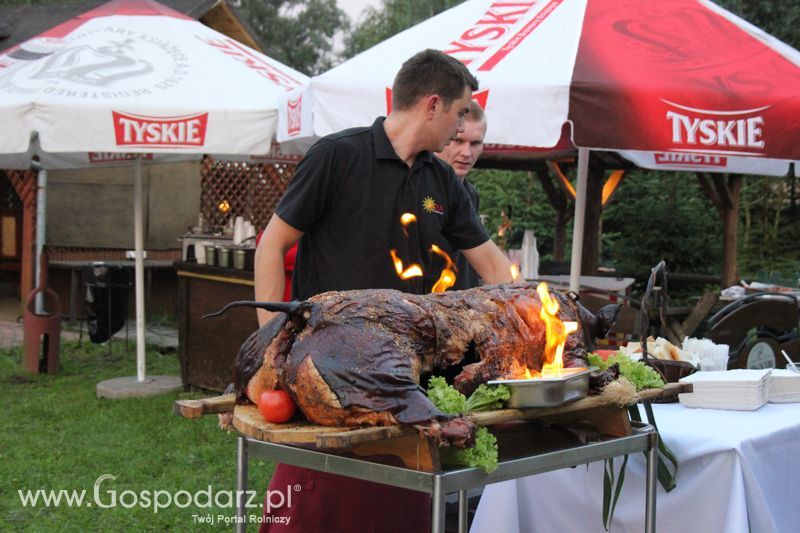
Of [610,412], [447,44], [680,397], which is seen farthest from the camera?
[447,44]

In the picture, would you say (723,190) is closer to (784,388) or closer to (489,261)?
(784,388)

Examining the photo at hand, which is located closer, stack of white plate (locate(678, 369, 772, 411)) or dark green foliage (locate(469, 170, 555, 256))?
stack of white plate (locate(678, 369, 772, 411))

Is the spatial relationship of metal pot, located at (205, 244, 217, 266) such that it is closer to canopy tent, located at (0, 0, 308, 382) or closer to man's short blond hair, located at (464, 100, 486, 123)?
canopy tent, located at (0, 0, 308, 382)

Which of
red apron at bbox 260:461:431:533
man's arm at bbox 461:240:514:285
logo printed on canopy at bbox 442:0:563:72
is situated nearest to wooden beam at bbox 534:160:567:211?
logo printed on canopy at bbox 442:0:563:72

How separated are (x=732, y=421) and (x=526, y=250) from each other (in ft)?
12.9

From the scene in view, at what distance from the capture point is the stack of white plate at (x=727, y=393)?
3.45m

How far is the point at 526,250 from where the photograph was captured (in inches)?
283

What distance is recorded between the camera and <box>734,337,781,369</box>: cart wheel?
5.30 m

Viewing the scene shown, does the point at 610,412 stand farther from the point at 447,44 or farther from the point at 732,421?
the point at 447,44

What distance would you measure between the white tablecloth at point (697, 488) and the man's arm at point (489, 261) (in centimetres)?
78

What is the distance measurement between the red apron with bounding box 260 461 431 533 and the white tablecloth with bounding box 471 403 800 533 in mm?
449

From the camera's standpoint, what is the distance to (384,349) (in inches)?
89.2

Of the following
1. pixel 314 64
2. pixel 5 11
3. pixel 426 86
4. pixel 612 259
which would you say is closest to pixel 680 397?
pixel 426 86

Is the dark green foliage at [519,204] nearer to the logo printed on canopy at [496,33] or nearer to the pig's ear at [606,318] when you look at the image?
the logo printed on canopy at [496,33]
